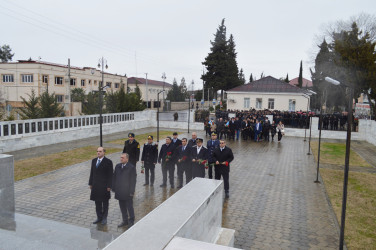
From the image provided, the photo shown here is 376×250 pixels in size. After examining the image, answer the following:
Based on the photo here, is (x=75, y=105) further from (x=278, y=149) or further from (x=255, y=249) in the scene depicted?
(x=255, y=249)

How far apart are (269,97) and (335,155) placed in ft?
77.0

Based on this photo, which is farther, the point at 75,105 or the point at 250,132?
the point at 75,105

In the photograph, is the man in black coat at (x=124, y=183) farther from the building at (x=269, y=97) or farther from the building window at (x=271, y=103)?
the building window at (x=271, y=103)

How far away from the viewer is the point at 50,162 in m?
13.8

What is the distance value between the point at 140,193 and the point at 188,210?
18.5ft

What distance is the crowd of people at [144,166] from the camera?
6.90 meters

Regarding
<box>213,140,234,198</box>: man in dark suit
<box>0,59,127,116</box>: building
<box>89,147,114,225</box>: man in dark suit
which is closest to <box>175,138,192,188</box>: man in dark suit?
<box>213,140,234,198</box>: man in dark suit

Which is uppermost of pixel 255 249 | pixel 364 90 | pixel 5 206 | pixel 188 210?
pixel 364 90

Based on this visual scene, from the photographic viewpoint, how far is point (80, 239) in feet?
17.9

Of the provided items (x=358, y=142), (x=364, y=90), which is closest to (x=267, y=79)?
(x=364, y=90)

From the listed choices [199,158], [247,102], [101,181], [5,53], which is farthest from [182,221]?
[5,53]

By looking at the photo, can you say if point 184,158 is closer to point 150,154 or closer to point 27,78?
point 150,154

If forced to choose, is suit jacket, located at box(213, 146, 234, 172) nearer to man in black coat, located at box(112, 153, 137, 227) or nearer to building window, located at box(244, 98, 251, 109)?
man in black coat, located at box(112, 153, 137, 227)

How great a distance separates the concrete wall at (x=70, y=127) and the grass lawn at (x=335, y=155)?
1205cm
